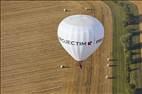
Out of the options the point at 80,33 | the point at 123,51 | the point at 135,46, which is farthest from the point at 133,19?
the point at 80,33

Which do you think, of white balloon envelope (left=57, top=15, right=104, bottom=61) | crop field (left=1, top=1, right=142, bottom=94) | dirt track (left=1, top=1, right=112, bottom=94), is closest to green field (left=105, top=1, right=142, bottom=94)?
crop field (left=1, top=1, right=142, bottom=94)

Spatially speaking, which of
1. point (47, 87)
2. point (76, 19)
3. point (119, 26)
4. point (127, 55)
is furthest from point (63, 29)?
point (119, 26)

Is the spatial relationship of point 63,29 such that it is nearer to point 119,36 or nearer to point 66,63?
point 66,63

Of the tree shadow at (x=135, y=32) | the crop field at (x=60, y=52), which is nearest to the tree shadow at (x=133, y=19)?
the crop field at (x=60, y=52)

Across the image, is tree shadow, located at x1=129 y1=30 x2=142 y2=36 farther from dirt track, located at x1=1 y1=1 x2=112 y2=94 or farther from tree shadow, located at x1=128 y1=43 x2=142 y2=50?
dirt track, located at x1=1 y1=1 x2=112 y2=94

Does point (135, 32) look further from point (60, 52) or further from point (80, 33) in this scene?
point (80, 33)
